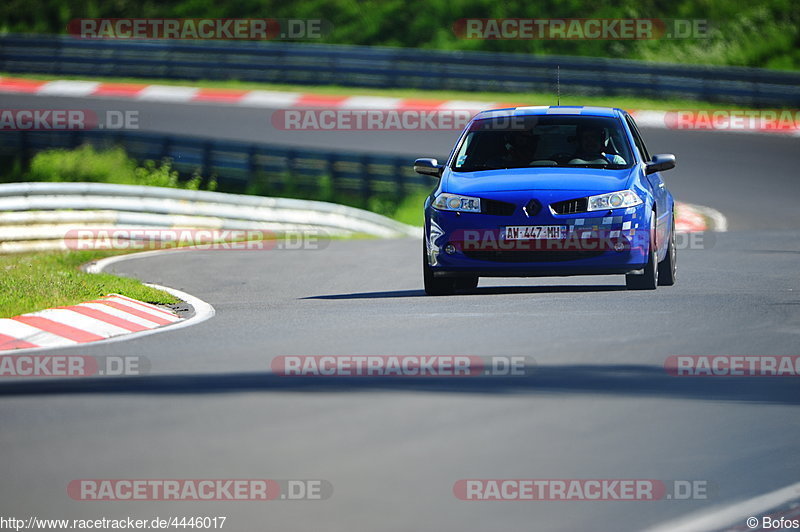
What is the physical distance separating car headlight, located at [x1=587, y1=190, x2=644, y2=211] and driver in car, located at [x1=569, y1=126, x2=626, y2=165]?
29.9 inches

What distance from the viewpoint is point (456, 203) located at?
11.9 metres

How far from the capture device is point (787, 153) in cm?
2869

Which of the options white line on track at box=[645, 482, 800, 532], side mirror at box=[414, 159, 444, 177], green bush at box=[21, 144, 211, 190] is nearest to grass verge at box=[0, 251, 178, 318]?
side mirror at box=[414, 159, 444, 177]

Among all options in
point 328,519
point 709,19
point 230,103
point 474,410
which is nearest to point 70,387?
→ point 474,410

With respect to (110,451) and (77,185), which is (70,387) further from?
(77,185)

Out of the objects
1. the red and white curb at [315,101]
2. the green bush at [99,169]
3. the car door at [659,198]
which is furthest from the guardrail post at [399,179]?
the car door at [659,198]

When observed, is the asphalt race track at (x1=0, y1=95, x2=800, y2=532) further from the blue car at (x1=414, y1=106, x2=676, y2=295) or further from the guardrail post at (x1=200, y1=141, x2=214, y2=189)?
the guardrail post at (x1=200, y1=141, x2=214, y2=189)

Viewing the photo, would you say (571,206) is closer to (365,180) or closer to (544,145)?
(544,145)

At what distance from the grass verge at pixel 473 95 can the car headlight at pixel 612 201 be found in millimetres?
21326

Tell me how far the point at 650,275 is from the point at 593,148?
4.03 feet

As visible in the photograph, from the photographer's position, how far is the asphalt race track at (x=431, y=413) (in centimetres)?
587

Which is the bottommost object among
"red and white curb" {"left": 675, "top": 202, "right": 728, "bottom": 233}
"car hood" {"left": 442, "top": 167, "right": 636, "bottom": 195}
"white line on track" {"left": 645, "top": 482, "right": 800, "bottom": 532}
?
"red and white curb" {"left": 675, "top": 202, "right": 728, "bottom": 233}

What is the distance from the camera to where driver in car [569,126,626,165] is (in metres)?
12.5

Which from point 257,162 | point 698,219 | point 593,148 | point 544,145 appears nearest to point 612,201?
point 593,148
